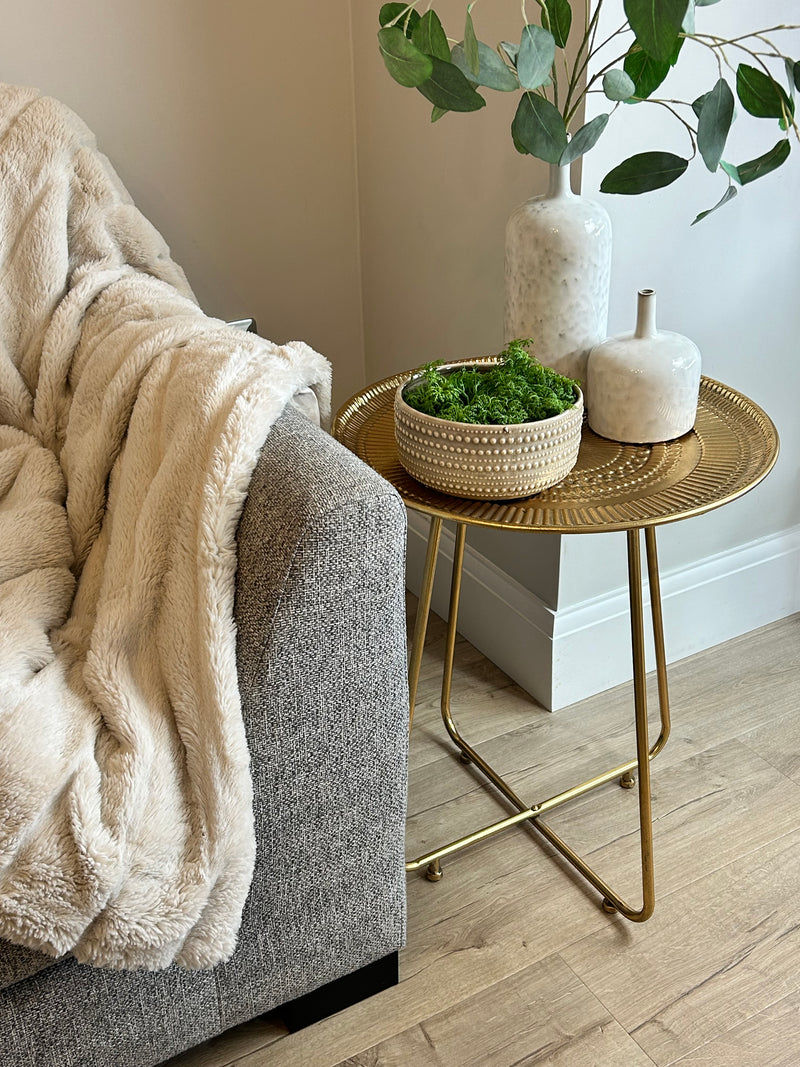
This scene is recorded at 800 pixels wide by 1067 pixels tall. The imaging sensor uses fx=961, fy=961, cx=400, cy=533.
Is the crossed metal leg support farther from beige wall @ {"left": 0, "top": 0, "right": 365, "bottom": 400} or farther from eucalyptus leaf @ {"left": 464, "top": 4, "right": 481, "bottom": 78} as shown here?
beige wall @ {"left": 0, "top": 0, "right": 365, "bottom": 400}

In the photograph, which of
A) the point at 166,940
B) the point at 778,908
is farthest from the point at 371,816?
the point at 778,908

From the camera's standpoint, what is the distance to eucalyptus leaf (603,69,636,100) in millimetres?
931

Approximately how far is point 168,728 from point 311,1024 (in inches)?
18.2

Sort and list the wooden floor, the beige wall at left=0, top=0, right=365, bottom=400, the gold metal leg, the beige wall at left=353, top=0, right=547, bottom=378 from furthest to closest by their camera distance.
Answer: the beige wall at left=0, top=0, right=365, bottom=400 → the beige wall at left=353, top=0, right=547, bottom=378 → the gold metal leg → the wooden floor

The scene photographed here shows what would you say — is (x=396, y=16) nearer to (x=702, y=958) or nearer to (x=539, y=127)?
(x=539, y=127)

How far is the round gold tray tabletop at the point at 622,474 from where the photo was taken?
0.95 meters

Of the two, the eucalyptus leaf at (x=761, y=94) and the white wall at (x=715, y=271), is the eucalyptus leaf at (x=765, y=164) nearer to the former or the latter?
the eucalyptus leaf at (x=761, y=94)

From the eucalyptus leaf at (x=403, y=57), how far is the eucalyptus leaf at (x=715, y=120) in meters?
0.27

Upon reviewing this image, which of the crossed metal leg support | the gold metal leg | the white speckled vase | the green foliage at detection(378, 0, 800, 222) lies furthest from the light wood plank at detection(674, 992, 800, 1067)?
the green foliage at detection(378, 0, 800, 222)

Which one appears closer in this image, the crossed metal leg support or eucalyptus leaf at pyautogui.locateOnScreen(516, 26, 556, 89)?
eucalyptus leaf at pyautogui.locateOnScreen(516, 26, 556, 89)

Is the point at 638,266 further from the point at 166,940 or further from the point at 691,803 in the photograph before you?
the point at 166,940

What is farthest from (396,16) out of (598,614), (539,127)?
(598,614)

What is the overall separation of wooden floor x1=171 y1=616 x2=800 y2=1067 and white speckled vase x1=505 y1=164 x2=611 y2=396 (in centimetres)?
61

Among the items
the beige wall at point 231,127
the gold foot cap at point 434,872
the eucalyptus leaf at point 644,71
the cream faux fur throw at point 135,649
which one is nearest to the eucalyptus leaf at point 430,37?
the eucalyptus leaf at point 644,71
